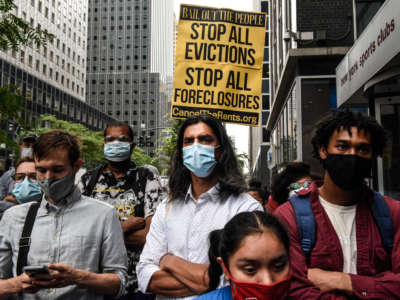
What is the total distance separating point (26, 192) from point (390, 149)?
6293mm

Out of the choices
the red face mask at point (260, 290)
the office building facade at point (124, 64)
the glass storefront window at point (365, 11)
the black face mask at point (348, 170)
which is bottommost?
the red face mask at point (260, 290)

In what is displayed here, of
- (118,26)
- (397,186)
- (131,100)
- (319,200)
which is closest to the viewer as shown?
(319,200)

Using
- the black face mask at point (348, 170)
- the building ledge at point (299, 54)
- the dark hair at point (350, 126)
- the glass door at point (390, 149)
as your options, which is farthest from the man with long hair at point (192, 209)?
→ the building ledge at point (299, 54)

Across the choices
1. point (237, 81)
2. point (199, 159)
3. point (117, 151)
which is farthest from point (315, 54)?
point (199, 159)

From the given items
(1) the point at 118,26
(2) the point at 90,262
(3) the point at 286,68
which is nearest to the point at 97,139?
(3) the point at 286,68

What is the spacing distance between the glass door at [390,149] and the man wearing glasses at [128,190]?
4804mm

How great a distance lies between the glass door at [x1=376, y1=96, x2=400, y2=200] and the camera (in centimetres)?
702

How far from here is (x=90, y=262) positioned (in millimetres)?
2670

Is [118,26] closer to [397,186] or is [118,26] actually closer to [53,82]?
[53,82]

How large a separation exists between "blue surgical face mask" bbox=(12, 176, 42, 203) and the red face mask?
2.18 meters

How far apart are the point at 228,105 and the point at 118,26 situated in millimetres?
152126

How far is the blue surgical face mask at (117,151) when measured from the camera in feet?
13.3

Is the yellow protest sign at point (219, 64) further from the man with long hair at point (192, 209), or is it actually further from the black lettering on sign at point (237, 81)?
the man with long hair at point (192, 209)

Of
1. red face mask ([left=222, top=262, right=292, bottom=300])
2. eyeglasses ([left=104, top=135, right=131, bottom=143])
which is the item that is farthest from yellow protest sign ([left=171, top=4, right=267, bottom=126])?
red face mask ([left=222, top=262, right=292, bottom=300])
